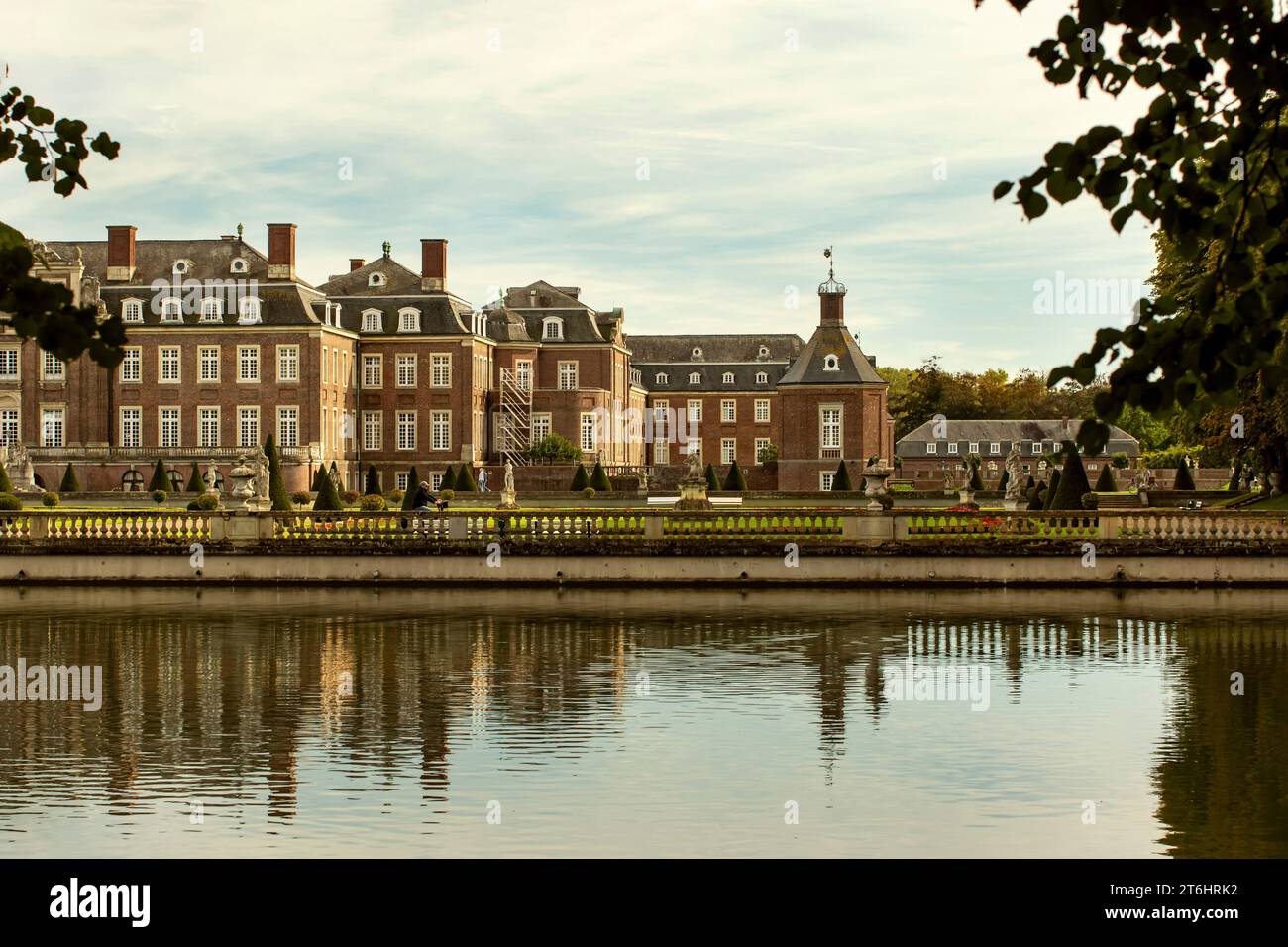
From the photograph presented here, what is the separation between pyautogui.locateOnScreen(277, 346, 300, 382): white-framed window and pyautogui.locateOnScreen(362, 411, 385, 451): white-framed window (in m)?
6.12

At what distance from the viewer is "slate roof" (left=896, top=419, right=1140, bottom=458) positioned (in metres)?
102

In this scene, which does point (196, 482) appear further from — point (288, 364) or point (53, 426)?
point (53, 426)

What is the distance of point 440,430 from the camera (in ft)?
231

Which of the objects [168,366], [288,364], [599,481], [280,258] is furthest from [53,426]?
[599,481]

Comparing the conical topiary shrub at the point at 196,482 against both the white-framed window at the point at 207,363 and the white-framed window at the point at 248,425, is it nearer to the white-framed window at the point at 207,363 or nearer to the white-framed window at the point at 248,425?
the white-framed window at the point at 248,425

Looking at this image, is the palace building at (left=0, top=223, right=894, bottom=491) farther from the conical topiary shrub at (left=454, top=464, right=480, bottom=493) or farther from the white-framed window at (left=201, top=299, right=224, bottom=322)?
the conical topiary shrub at (left=454, top=464, right=480, bottom=493)

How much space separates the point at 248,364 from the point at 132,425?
5.43 metres

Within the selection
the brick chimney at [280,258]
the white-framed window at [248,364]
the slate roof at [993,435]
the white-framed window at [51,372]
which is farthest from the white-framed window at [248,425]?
the slate roof at [993,435]

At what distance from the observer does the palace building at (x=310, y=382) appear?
64.2 meters

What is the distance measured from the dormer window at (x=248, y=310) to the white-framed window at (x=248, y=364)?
112 centimetres

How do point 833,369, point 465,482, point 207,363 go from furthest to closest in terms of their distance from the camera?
1. point 833,369
2. point 207,363
3. point 465,482

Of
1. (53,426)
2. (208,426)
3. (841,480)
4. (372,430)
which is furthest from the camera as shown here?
(372,430)

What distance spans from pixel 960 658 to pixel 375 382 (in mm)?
55864
